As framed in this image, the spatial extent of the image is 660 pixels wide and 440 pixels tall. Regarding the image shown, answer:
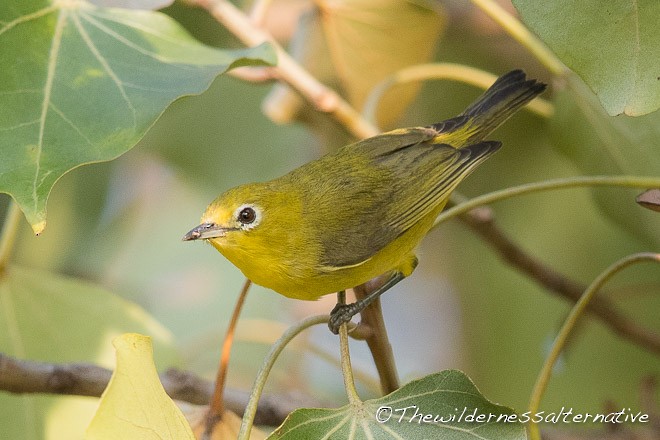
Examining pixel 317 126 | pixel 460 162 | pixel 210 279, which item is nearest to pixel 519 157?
pixel 317 126

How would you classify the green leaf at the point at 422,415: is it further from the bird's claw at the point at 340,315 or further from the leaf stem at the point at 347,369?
the bird's claw at the point at 340,315

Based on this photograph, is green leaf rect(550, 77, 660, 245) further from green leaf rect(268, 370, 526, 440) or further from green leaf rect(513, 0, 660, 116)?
green leaf rect(268, 370, 526, 440)

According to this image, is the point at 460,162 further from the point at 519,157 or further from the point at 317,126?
the point at 519,157

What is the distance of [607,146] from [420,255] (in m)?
1.23

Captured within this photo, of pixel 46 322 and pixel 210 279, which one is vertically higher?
pixel 210 279

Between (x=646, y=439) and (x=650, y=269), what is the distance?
974 millimetres

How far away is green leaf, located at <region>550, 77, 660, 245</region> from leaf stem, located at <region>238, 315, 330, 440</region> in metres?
0.91

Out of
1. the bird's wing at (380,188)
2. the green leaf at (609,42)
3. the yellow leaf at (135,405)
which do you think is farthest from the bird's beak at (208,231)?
the green leaf at (609,42)

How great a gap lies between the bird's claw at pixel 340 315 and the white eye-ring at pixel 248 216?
0.30 metres

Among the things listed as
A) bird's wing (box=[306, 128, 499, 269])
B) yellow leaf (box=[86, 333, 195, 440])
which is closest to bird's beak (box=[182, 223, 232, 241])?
bird's wing (box=[306, 128, 499, 269])

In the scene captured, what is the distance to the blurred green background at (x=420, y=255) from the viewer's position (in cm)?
283

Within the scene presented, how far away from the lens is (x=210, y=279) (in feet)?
12.0

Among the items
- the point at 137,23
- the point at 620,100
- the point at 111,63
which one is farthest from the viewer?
the point at 137,23

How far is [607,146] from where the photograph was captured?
194 cm
